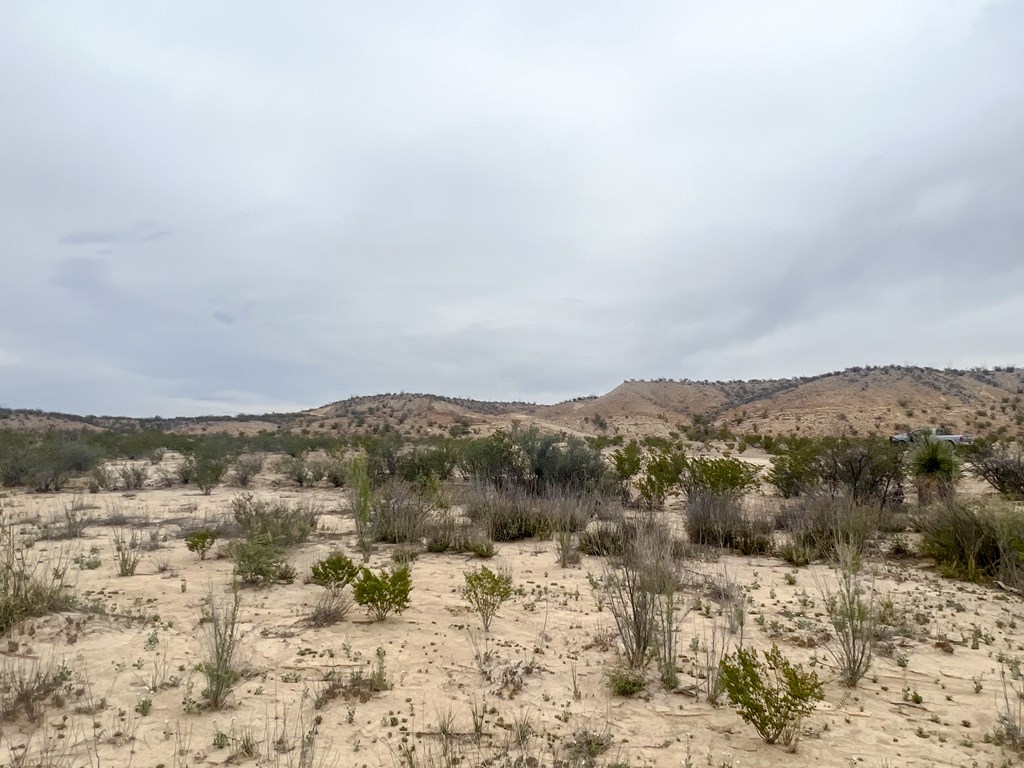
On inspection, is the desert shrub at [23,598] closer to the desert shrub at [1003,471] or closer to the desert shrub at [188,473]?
the desert shrub at [188,473]

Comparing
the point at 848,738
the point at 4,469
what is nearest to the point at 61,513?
the point at 4,469

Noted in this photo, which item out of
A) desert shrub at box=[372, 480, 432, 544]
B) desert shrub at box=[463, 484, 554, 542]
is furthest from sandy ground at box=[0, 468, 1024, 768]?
desert shrub at box=[463, 484, 554, 542]

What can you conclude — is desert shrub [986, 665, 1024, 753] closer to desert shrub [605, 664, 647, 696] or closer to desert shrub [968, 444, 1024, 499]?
desert shrub [605, 664, 647, 696]

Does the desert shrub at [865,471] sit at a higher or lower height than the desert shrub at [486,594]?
higher

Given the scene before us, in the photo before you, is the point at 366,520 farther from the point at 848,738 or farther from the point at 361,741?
the point at 848,738

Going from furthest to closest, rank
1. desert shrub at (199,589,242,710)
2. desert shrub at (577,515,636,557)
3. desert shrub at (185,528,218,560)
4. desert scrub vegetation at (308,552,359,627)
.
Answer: desert shrub at (577,515,636,557) → desert shrub at (185,528,218,560) → desert scrub vegetation at (308,552,359,627) → desert shrub at (199,589,242,710)

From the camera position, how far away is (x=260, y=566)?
25.4ft

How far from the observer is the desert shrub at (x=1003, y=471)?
13.8 m

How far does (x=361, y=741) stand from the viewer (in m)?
4.10

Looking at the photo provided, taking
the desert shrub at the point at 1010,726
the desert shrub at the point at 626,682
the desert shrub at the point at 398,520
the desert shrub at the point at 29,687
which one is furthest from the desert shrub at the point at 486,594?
the desert shrub at the point at 1010,726

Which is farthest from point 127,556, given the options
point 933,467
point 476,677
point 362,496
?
point 933,467

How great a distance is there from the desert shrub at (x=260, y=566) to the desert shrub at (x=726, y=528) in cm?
656

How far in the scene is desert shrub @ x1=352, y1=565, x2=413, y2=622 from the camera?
6359mm

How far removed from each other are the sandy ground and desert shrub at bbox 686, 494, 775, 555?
1.87m
